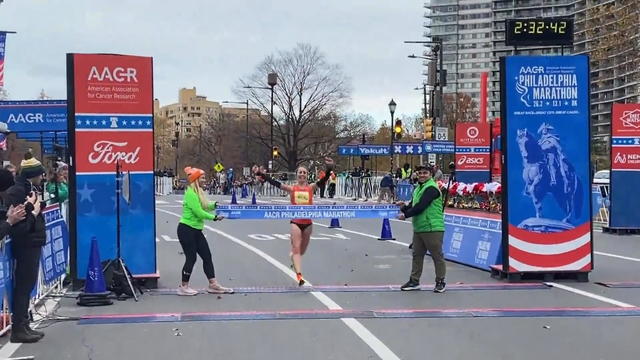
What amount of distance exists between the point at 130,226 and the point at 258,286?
217 cm

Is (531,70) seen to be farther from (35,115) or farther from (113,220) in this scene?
(35,115)

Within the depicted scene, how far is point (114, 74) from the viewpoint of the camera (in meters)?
10.8

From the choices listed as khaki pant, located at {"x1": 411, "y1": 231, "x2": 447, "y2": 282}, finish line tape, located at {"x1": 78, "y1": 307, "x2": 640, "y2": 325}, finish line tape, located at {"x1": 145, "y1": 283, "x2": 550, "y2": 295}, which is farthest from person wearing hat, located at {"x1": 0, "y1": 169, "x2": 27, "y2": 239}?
khaki pant, located at {"x1": 411, "y1": 231, "x2": 447, "y2": 282}

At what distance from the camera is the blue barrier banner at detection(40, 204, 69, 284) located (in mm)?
10078

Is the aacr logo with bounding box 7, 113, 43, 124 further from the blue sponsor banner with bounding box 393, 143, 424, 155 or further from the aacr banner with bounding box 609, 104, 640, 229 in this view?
the blue sponsor banner with bounding box 393, 143, 424, 155

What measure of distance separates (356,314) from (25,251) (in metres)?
3.93

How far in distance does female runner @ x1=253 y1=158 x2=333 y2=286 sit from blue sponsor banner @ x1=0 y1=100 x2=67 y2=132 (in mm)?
9847

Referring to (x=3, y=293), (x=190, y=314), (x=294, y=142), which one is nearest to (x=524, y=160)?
(x=190, y=314)

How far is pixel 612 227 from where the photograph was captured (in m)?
20.8

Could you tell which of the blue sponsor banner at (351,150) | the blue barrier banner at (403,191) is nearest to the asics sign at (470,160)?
the blue barrier banner at (403,191)

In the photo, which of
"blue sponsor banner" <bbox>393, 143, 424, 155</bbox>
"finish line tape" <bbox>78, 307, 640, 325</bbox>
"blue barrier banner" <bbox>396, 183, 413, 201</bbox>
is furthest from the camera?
"blue sponsor banner" <bbox>393, 143, 424, 155</bbox>

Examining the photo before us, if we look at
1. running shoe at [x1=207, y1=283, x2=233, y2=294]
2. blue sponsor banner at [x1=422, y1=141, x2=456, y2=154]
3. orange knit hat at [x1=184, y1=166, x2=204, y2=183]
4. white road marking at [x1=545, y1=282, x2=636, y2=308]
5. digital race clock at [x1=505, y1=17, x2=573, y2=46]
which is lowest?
white road marking at [x1=545, y1=282, x2=636, y2=308]

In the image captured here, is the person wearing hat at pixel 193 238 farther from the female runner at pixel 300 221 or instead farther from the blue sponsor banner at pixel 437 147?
the blue sponsor banner at pixel 437 147

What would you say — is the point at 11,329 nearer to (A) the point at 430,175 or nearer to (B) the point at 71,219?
(B) the point at 71,219
